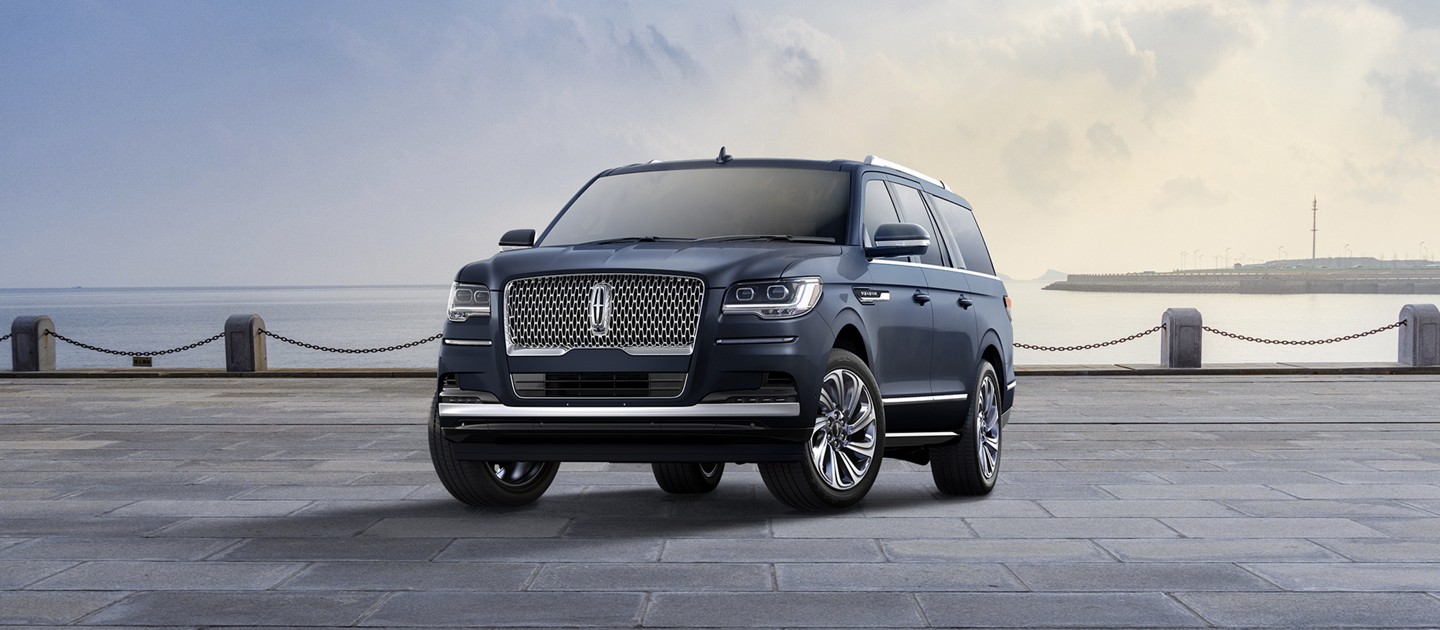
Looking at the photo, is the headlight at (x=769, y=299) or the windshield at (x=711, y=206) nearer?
the headlight at (x=769, y=299)

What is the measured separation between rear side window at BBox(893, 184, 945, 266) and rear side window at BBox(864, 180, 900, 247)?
5.0 inches

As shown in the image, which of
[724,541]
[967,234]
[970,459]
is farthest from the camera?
[967,234]

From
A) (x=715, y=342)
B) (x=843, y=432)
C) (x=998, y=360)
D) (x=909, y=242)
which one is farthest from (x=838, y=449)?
(x=998, y=360)

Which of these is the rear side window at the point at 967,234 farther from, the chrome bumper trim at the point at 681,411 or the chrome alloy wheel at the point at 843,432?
the chrome bumper trim at the point at 681,411

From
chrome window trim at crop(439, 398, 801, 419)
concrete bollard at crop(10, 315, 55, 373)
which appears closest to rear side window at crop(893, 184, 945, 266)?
chrome window trim at crop(439, 398, 801, 419)

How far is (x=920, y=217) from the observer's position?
8.98 metres

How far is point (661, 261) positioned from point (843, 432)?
1308 millimetres

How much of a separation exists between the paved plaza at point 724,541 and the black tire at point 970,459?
0.61ft

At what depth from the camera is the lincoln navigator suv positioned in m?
6.98

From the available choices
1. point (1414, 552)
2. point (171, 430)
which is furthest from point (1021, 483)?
point (171, 430)

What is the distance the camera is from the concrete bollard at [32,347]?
996 inches

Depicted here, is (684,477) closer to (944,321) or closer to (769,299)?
(944,321)

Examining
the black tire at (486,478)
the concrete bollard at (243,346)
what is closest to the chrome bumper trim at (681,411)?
the black tire at (486,478)

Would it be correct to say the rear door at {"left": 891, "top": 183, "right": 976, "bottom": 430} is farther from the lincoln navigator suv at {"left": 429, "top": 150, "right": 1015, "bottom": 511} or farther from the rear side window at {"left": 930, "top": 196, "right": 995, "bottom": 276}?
the rear side window at {"left": 930, "top": 196, "right": 995, "bottom": 276}
